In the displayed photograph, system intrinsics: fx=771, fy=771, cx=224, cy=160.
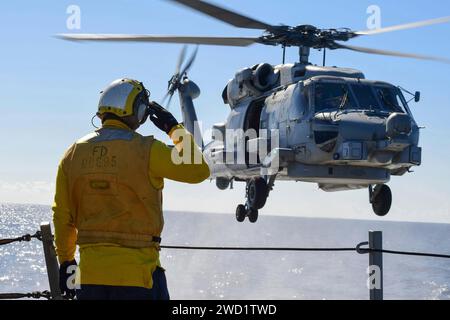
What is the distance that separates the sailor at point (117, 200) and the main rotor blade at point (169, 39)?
23.8 feet

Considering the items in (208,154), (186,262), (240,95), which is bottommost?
(186,262)

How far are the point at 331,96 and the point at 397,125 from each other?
1.67 metres

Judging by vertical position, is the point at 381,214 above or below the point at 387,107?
below

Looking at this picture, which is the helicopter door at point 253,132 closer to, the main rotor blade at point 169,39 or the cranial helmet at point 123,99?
the main rotor blade at point 169,39

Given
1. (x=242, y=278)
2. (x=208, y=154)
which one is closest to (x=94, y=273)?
(x=208, y=154)

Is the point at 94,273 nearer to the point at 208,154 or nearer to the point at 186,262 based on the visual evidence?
the point at 208,154

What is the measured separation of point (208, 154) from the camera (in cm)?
1772

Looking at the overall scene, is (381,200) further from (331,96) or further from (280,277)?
(280,277)

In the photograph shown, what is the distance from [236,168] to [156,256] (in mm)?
12360

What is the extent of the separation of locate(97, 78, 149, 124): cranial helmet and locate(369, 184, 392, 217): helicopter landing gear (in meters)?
11.6

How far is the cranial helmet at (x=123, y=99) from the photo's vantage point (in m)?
4.37

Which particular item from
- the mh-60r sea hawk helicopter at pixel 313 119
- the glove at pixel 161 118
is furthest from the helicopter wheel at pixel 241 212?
the glove at pixel 161 118

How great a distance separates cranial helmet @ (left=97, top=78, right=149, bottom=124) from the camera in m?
4.37
